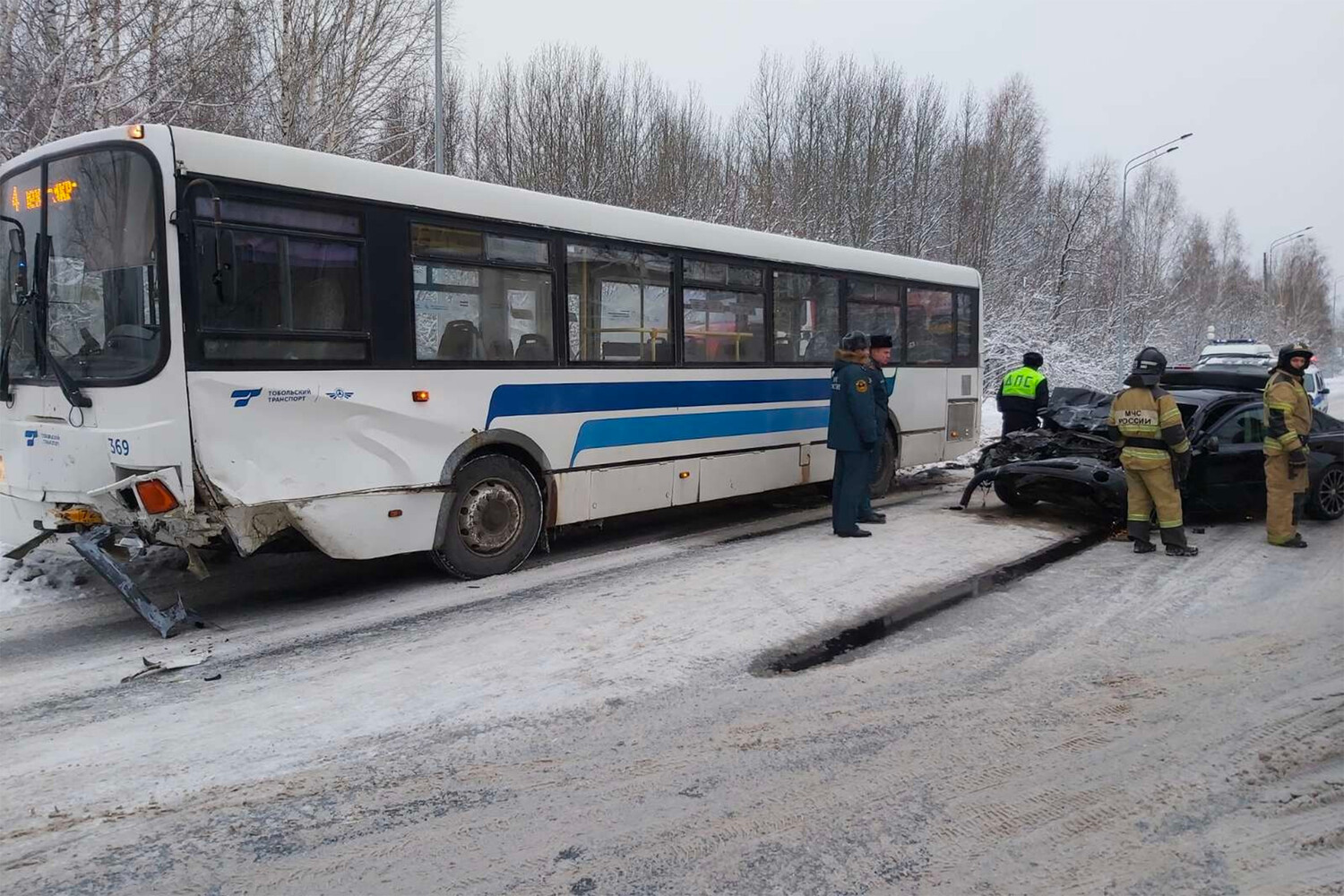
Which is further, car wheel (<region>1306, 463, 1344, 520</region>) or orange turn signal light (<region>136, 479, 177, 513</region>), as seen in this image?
car wheel (<region>1306, 463, 1344, 520</region>)

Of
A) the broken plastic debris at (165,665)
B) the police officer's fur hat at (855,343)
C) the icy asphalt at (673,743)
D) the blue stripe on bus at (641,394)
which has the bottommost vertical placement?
the icy asphalt at (673,743)

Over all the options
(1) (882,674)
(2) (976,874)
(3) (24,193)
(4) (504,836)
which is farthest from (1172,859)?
(3) (24,193)

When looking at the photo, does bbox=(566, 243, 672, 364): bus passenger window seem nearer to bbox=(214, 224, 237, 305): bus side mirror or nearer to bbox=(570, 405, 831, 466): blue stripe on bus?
bbox=(570, 405, 831, 466): blue stripe on bus

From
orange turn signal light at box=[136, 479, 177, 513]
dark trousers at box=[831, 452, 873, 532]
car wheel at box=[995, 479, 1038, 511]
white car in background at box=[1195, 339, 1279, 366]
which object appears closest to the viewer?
orange turn signal light at box=[136, 479, 177, 513]

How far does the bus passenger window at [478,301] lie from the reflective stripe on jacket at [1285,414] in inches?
263

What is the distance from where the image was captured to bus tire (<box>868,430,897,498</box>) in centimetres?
1129

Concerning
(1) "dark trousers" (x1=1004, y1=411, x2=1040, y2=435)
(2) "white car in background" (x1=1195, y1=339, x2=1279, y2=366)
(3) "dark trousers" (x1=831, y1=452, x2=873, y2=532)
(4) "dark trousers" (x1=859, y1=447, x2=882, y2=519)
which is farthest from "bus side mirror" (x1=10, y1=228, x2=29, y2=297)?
(2) "white car in background" (x1=1195, y1=339, x2=1279, y2=366)

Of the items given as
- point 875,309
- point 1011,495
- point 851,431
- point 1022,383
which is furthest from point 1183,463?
point 1022,383

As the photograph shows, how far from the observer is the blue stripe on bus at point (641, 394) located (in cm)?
729

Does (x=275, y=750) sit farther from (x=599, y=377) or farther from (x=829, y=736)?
(x=599, y=377)

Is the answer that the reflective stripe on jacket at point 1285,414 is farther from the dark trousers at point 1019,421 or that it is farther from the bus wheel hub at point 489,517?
the bus wheel hub at point 489,517

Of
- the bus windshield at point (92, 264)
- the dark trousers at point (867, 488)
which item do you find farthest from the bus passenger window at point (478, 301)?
the dark trousers at point (867, 488)

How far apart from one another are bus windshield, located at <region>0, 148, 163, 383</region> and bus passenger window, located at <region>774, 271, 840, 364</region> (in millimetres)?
6059

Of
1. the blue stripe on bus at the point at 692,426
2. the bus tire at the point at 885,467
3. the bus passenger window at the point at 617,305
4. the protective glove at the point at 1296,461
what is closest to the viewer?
the bus passenger window at the point at 617,305
